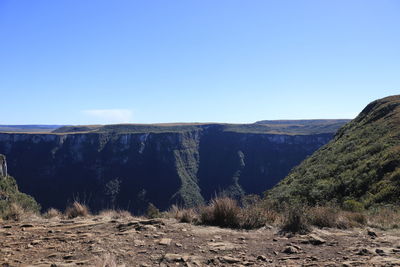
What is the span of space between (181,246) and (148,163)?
92.3 m

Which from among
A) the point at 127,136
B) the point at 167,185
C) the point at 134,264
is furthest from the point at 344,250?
the point at 127,136

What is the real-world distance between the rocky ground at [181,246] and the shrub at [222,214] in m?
0.37

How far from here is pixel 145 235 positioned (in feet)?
14.4

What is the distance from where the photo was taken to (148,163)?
94.4 metres

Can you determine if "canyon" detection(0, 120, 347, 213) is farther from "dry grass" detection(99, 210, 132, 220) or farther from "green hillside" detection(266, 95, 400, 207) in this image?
"dry grass" detection(99, 210, 132, 220)

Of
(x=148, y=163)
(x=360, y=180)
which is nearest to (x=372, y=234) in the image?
(x=360, y=180)

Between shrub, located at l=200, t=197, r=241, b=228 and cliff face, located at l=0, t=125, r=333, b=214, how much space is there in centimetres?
7047

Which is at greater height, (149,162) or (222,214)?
(222,214)

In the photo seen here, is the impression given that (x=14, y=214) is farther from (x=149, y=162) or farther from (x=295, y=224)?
(x=149, y=162)

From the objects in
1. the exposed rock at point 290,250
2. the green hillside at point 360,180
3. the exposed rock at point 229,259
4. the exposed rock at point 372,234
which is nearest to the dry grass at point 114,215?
the exposed rock at point 229,259

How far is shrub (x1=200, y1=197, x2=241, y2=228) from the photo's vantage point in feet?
17.2

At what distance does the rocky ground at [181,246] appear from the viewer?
3.46 metres

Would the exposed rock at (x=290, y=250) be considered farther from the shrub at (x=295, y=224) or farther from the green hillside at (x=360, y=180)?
the green hillside at (x=360, y=180)

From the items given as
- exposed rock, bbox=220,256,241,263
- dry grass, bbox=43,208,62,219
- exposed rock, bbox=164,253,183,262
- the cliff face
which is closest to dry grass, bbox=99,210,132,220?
dry grass, bbox=43,208,62,219
